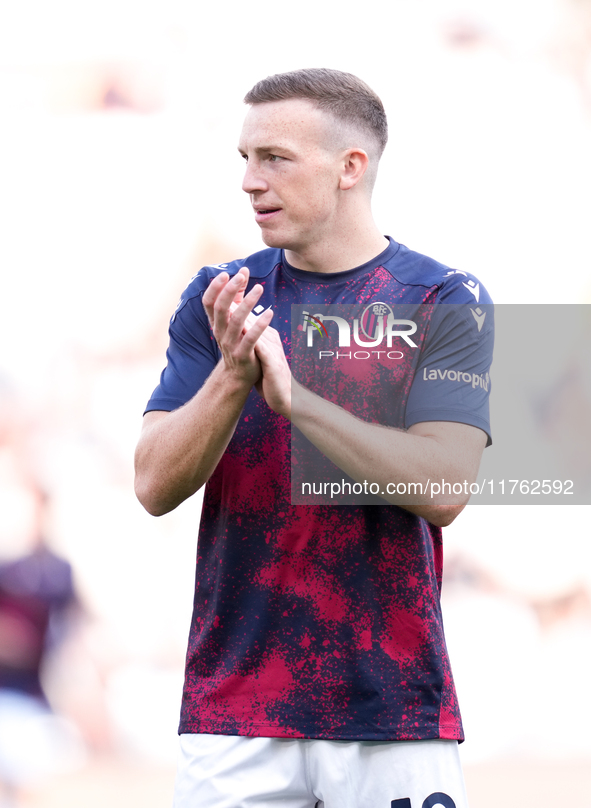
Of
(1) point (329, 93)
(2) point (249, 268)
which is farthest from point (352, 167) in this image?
(2) point (249, 268)

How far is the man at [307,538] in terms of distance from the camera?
113 centimetres

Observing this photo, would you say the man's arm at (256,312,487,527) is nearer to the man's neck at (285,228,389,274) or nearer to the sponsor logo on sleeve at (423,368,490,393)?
the sponsor logo on sleeve at (423,368,490,393)

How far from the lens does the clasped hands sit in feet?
3.48

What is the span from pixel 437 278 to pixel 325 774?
2.33 feet

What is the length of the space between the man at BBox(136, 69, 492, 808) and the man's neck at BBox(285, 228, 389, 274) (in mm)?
32

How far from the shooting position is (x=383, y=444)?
1121 mm

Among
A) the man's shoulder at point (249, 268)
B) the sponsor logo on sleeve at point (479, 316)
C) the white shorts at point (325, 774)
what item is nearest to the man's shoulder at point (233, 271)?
the man's shoulder at point (249, 268)

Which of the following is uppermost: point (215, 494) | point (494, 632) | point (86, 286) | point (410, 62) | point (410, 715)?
point (410, 62)

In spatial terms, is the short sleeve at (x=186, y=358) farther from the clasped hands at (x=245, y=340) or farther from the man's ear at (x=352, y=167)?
the man's ear at (x=352, y=167)

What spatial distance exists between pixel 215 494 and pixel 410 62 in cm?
177

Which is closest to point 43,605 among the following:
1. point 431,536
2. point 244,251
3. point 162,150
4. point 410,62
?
point 244,251

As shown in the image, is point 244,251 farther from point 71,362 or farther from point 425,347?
point 425,347

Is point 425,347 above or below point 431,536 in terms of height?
above

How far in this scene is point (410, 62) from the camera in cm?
254
